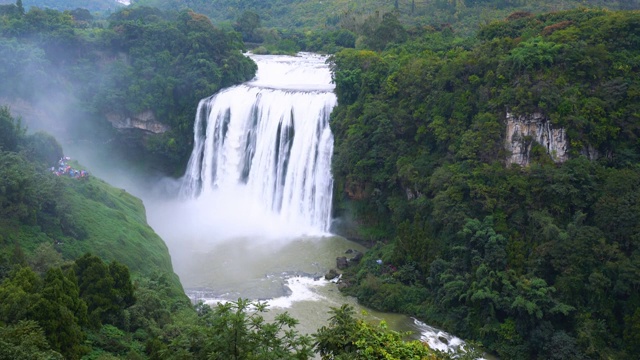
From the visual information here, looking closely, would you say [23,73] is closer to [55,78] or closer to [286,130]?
[55,78]

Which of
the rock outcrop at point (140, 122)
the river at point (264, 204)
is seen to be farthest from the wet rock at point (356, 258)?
A: the rock outcrop at point (140, 122)

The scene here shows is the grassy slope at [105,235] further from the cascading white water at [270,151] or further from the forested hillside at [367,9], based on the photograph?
the forested hillside at [367,9]

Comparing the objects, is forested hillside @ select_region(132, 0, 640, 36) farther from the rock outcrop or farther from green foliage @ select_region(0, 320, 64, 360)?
green foliage @ select_region(0, 320, 64, 360)

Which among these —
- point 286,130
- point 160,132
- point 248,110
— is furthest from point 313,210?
point 160,132

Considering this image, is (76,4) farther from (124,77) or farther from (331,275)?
(331,275)

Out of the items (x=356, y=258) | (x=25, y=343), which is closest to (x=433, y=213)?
(x=356, y=258)
